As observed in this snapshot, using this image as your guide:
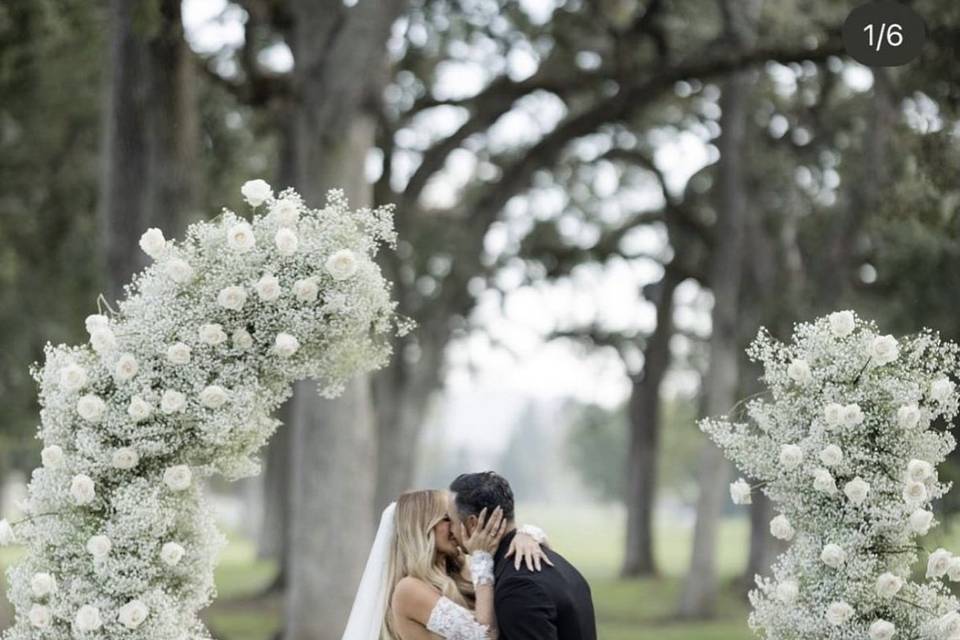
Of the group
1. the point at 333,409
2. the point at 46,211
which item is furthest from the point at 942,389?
the point at 46,211

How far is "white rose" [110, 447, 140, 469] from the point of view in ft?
22.0

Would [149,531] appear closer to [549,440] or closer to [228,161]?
[228,161]

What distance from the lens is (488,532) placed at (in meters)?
6.15

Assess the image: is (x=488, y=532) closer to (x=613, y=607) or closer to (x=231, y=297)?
(x=231, y=297)

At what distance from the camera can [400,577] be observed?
6.35m

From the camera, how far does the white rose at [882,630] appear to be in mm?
6676

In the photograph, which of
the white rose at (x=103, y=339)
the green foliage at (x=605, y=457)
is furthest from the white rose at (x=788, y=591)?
the green foliage at (x=605, y=457)

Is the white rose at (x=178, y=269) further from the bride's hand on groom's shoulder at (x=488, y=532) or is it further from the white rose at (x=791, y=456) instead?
the white rose at (x=791, y=456)

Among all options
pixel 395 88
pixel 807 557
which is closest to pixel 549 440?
pixel 395 88

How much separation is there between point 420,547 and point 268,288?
148 centimetres

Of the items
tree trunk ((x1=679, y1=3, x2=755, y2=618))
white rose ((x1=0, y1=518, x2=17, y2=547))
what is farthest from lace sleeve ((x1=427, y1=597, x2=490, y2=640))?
tree trunk ((x1=679, y1=3, x2=755, y2=618))

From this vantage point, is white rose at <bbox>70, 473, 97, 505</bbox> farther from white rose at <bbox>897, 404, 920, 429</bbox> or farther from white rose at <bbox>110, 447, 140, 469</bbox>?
white rose at <bbox>897, 404, 920, 429</bbox>

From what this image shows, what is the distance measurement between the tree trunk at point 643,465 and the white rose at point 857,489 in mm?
21365

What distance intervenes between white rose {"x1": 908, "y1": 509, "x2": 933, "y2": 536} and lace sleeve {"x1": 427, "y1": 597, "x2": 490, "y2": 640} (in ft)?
7.18
